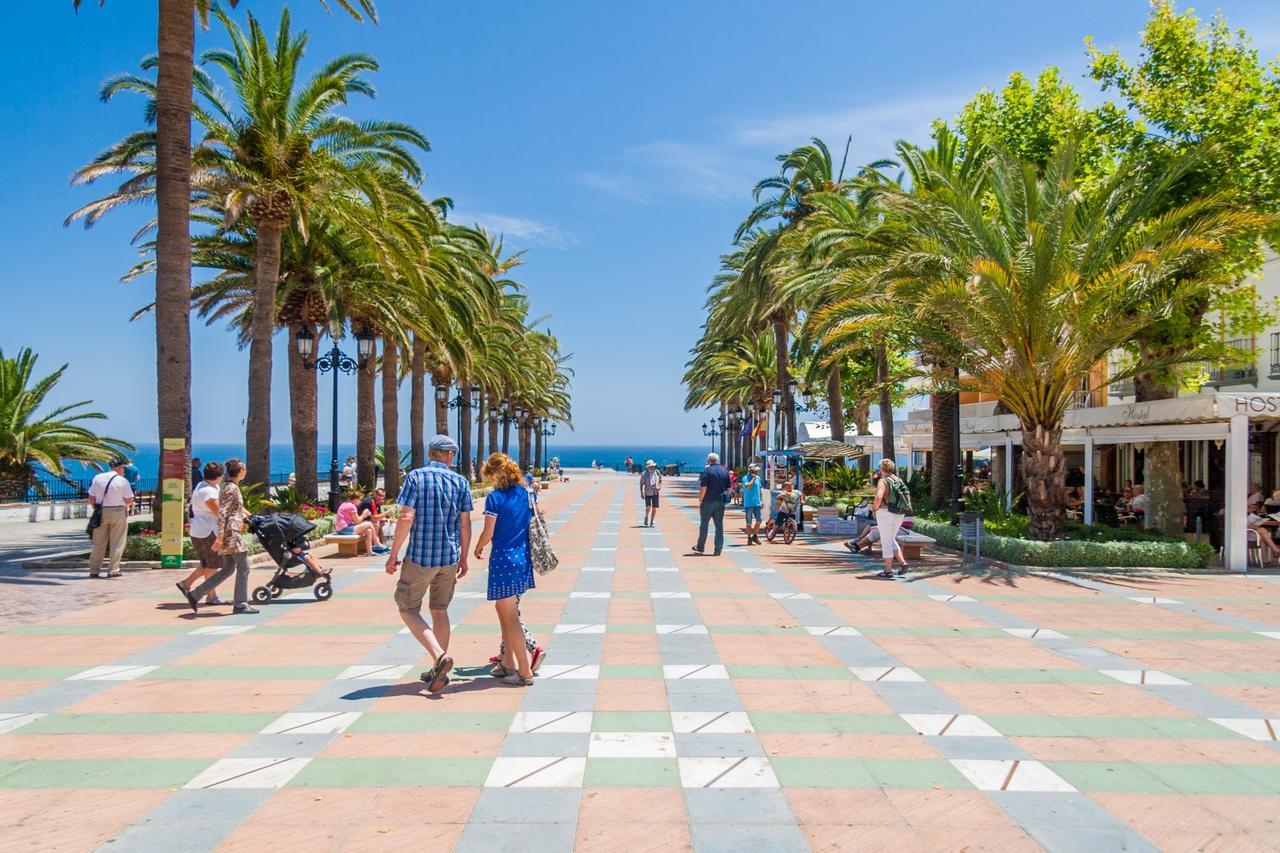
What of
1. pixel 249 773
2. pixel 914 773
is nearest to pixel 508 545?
pixel 249 773

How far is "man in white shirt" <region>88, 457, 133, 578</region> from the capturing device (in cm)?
1314

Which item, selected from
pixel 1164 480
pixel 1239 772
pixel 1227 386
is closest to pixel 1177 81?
pixel 1164 480

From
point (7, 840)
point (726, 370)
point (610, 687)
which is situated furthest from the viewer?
point (726, 370)

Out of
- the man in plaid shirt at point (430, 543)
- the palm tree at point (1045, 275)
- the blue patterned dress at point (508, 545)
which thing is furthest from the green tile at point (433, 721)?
the palm tree at point (1045, 275)

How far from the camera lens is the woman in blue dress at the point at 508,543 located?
6.79 m

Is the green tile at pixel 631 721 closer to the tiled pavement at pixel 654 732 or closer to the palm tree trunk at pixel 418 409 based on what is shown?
the tiled pavement at pixel 654 732

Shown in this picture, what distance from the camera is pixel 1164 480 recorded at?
57.7 feet

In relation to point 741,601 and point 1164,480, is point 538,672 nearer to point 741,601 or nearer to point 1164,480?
point 741,601

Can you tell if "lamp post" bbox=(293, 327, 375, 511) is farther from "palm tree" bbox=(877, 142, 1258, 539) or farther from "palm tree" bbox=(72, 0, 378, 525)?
"palm tree" bbox=(877, 142, 1258, 539)

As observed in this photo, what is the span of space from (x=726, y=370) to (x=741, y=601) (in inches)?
1639

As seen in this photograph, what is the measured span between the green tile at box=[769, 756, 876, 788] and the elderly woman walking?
6659mm

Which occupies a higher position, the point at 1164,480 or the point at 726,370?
the point at 726,370

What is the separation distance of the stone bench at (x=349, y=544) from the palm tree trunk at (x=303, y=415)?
5647 mm

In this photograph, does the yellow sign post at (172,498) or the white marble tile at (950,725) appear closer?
the white marble tile at (950,725)
